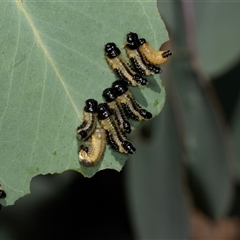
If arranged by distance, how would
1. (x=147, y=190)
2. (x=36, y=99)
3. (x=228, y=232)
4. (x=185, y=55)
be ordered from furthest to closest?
1. (x=228, y=232)
2. (x=147, y=190)
3. (x=185, y=55)
4. (x=36, y=99)

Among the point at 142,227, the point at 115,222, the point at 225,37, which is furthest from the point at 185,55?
the point at 115,222

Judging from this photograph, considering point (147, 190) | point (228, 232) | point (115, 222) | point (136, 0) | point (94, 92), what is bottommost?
point (228, 232)

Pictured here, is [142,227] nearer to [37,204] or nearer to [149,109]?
[37,204]

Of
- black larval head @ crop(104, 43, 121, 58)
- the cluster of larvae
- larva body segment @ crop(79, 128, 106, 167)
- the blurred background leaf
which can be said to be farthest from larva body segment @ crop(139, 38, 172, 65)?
the blurred background leaf

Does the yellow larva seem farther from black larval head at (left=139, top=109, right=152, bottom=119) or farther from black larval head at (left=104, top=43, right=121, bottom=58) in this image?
black larval head at (left=139, top=109, right=152, bottom=119)

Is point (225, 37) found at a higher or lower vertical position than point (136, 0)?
lower

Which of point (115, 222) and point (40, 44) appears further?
point (115, 222)
